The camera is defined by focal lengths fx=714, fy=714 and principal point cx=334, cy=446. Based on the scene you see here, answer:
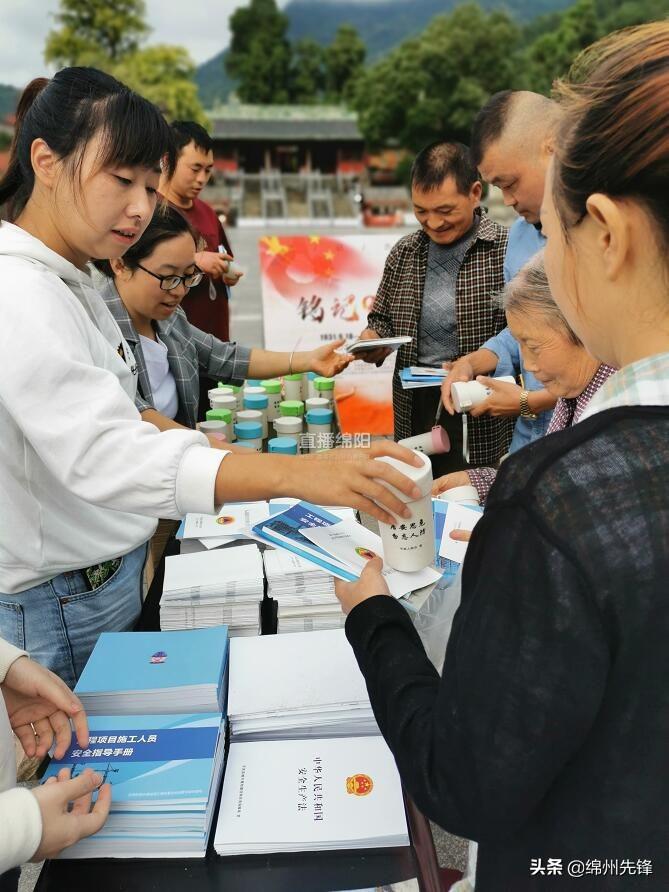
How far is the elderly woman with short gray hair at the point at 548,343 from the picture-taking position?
1.72m

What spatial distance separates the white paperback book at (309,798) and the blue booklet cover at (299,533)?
0.26 m

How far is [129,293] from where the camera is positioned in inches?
83.9

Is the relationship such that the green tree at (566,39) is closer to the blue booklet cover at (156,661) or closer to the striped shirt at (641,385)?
the blue booklet cover at (156,661)

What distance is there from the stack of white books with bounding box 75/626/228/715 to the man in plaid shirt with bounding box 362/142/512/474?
A: 191 centimetres

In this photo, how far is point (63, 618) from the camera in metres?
1.34

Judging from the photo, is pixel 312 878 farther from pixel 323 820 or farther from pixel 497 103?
pixel 497 103

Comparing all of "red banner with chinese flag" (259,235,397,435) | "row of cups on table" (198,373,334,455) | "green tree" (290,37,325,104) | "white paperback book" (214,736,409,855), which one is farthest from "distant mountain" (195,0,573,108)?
"white paperback book" (214,736,409,855)

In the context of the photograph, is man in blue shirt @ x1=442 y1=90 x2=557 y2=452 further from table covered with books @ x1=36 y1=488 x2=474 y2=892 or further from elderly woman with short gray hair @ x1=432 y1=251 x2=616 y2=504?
table covered with books @ x1=36 y1=488 x2=474 y2=892

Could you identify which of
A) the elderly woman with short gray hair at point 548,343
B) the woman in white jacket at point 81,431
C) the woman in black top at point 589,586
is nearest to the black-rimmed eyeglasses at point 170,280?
the woman in white jacket at point 81,431

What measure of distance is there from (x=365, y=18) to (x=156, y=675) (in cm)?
18584

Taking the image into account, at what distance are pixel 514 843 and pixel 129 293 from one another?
186cm

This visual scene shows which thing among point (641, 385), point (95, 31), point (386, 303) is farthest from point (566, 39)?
point (641, 385)

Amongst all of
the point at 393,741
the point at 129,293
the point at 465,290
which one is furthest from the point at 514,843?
the point at 465,290

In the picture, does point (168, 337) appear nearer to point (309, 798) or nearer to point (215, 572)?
point (215, 572)
